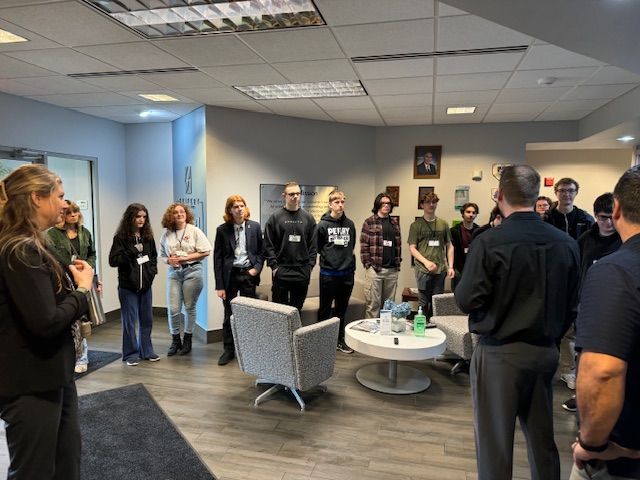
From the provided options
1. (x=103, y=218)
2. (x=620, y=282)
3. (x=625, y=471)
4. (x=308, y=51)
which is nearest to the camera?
(x=620, y=282)

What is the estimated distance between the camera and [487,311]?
6.23ft

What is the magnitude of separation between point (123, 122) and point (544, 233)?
18.8ft

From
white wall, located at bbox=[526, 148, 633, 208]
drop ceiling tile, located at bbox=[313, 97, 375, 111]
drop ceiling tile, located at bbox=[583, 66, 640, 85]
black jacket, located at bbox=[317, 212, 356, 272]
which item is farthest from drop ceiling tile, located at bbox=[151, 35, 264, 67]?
white wall, located at bbox=[526, 148, 633, 208]

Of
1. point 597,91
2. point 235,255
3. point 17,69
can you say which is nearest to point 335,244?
point 235,255

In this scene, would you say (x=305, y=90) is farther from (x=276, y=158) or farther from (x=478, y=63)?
(x=478, y=63)

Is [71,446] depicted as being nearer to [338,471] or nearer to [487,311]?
[338,471]

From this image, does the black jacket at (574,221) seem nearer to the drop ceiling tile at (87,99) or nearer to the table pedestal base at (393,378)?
the table pedestal base at (393,378)

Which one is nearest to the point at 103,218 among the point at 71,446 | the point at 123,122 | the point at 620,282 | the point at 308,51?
the point at 123,122

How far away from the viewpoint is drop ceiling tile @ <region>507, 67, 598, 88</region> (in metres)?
3.37

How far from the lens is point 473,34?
2.61m

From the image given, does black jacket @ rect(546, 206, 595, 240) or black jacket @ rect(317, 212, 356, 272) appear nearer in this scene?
black jacket @ rect(546, 206, 595, 240)

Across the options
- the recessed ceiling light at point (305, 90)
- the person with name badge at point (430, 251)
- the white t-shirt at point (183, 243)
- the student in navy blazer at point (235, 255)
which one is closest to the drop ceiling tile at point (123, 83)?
the recessed ceiling light at point (305, 90)

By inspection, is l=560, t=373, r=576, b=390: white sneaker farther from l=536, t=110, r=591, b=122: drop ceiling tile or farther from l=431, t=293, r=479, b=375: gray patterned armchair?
l=536, t=110, r=591, b=122: drop ceiling tile

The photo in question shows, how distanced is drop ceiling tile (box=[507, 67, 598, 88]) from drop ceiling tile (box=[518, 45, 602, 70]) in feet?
0.37
